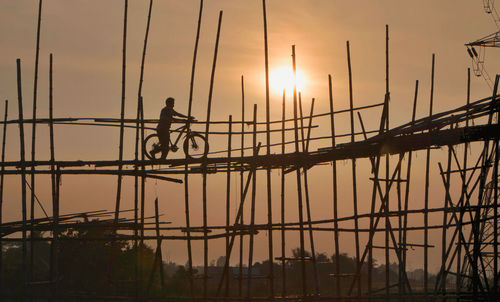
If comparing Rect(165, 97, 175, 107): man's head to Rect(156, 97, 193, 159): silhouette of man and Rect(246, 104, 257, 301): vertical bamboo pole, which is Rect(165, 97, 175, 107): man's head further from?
Rect(246, 104, 257, 301): vertical bamboo pole

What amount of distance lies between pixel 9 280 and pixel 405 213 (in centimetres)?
2104

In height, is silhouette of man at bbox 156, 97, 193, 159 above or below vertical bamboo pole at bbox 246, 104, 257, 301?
above

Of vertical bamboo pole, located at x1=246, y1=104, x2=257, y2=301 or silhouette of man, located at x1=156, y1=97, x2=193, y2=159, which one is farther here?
silhouette of man, located at x1=156, y1=97, x2=193, y2=159

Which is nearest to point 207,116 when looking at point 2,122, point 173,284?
point 2,122

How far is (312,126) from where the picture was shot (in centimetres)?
2083

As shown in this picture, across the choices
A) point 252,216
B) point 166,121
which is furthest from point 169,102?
point 252,216

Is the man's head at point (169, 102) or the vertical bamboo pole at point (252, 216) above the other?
the man's head at point (169, 102)

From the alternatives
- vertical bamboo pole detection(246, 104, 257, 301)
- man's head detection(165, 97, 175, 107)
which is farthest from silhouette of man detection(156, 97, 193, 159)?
vertical bamboo pole detection(246, 104, 257, 301)

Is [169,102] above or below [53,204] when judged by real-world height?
above

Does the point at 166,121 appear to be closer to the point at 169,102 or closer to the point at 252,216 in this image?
the point at 169,102

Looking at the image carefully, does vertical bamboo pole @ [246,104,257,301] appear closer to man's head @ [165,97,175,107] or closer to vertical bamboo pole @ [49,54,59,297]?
man's head @ [165,97,175,107]

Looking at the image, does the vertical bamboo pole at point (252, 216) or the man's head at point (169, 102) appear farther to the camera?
the man's head at point (169, 102)

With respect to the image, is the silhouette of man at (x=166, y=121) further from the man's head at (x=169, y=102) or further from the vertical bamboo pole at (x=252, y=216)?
the vertical bamboo pole at (x=252, y=216)

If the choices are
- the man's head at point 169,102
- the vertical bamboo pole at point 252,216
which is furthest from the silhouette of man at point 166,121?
the vertical bamboo pole at point 252,216
